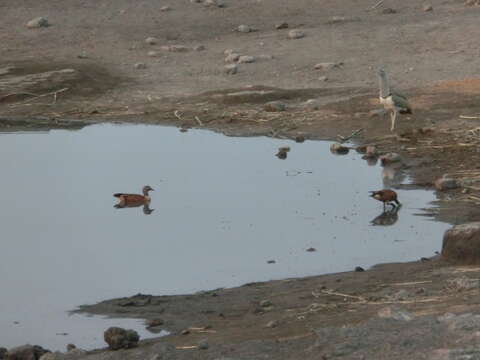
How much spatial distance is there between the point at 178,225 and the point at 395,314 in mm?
4658

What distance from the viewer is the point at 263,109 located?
56.4 feet

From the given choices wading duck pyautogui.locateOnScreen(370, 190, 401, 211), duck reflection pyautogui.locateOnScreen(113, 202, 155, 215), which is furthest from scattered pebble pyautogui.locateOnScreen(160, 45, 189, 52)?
wading duck pyautogui.locateOnScreen(370, 190, 401, 211)

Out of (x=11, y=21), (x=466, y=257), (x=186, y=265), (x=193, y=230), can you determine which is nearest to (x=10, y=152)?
(x=193, y=230)

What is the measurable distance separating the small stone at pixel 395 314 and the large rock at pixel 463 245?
208cm

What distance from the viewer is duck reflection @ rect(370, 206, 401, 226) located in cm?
1188

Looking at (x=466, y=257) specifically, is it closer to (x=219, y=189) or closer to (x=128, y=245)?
(x=128, y=245)

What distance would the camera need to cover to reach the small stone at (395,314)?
7.47 m

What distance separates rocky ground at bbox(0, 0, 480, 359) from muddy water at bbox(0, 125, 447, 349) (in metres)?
0.47

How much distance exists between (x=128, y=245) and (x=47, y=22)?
43.0ft

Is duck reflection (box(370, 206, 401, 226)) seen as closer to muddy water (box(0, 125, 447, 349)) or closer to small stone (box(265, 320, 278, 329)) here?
muddy water (box(0, 125, 447, 349))

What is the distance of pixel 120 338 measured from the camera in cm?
805

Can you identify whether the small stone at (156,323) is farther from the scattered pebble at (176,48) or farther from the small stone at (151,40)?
the small stone at (151,40)

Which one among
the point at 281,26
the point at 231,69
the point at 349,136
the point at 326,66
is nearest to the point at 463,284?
the point at 349,136

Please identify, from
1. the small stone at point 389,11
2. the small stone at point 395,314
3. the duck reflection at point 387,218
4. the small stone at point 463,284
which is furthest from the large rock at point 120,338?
the small stone at point 389,11
